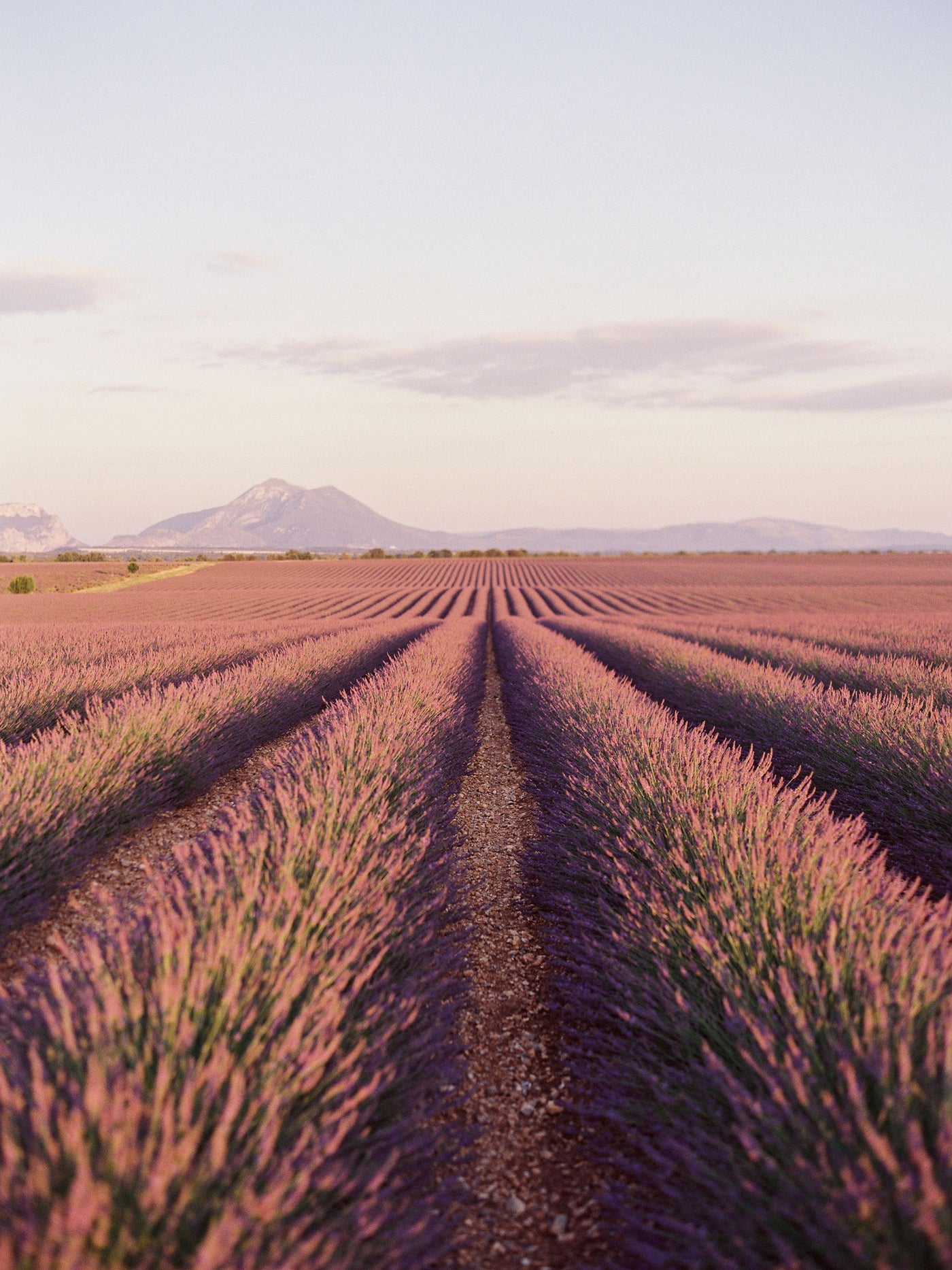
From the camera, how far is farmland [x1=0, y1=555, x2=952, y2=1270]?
4.19 feet

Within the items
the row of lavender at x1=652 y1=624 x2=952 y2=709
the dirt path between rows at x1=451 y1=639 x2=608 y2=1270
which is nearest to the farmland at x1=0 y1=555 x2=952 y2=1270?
the dirt path between rows at x1=451 y1=639 x2=608 y2=1270

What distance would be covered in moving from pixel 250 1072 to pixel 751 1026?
1.29m

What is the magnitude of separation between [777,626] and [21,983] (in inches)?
589

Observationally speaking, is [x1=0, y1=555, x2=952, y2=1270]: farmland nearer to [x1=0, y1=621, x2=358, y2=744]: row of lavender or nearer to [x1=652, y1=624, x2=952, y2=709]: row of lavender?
[x1=0, y1=621, x2=358, y2=744]: row of lavender

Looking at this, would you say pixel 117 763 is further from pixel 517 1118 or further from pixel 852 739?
pixel 852 739

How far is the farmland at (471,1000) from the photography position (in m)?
1.28

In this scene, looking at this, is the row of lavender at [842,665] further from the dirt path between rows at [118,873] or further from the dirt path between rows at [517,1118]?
the dirt path between rows at [118,873]

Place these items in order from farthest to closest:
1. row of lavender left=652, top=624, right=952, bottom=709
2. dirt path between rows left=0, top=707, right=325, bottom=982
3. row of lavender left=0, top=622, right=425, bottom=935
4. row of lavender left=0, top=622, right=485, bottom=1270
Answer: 1. row of lavender left=652, top=624, right=952, bottom=709
2. row of lavender left=0, top=622, right=425, bottom=935
3. dirt path between rows left=0, top=707, right=325, bottom=982
4. row of lavender left=0, top=622, right=485, bottom=1270

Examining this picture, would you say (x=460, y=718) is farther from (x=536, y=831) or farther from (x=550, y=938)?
(x=550, y=938)

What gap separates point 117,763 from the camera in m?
4.48

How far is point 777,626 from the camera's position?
572 inches

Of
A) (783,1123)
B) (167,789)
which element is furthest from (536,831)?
(783,1123)

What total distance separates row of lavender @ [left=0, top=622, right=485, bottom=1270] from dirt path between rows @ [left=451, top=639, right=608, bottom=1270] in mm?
139

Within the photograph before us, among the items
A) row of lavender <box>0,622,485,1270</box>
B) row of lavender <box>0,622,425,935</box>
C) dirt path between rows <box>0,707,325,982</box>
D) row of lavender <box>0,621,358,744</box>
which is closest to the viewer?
row of lavender <box>0,622,485,1270</box>
